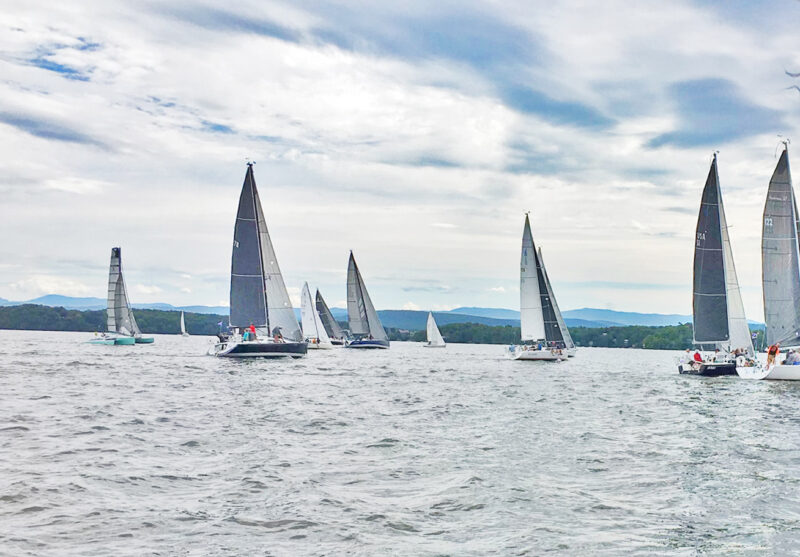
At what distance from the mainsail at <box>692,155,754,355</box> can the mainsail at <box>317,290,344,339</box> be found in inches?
2255

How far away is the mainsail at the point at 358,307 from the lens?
3639 inches

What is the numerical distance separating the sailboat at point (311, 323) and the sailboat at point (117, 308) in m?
20.6

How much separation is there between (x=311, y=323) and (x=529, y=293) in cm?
3019

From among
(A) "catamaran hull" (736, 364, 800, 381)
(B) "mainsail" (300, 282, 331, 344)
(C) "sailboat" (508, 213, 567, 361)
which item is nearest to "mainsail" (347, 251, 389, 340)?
(B) "mainsail" (300, 282, 331, 344)

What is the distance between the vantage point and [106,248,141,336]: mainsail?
91.9 m

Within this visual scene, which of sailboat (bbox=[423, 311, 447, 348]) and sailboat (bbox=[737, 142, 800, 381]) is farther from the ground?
sailboat (bbox=[737, 142, 800, 381])

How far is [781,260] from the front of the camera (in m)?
44.4

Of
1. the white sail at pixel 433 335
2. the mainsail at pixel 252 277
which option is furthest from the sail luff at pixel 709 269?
the white sail at pixel 433 335

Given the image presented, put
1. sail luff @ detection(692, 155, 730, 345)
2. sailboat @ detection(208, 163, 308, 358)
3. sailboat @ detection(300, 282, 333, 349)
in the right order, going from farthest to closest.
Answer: sailboat @ detection(300, 282, 333, 349) < sailboat @ detection(208, 163, 308, 358) < sail luff @ detection(692, 155, 730, 345)

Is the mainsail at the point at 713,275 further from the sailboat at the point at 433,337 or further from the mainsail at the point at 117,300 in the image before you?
the sailboat at the point at 433,337

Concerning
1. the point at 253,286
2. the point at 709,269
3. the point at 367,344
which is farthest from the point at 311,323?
the point at 709,269

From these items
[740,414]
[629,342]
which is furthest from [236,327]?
[629,342]

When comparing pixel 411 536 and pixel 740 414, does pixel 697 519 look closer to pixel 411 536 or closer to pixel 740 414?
pixel 411 536

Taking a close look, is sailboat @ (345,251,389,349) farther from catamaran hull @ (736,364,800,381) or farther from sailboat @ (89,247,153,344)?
catamaran hull @ (736,364,800,381)
